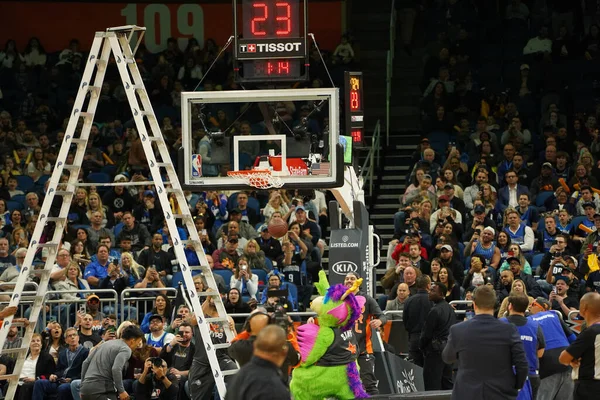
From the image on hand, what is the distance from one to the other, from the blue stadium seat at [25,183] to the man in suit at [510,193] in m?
9.29

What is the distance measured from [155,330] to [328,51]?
13216 millimetres

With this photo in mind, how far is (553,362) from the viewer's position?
14367mm

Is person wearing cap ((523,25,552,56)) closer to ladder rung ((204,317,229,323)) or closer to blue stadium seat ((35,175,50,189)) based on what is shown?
blue stadium seat ((35,175,50,189))

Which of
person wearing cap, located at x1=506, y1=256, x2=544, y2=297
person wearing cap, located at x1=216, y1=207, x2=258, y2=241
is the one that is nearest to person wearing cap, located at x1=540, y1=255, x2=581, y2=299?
person wearing cap, located at x1=506, y1=256, x2=544, y2=297

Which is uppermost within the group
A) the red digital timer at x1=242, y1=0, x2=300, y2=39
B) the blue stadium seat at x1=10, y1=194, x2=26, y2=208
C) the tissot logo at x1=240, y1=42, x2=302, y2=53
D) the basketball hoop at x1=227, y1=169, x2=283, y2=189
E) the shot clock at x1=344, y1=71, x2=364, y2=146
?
the red digital timer at x1=242, y1=0, x2=300, y2=39

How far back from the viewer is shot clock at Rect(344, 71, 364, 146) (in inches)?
762

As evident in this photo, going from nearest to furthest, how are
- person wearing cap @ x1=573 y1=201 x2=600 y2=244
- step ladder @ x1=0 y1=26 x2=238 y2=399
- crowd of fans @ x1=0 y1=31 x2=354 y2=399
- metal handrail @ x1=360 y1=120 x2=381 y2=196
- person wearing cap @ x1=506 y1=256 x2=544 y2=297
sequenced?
step ladder @ x1=0 y1=26 x2=238 y2=399, crowd of fans @ x1=0 y1=31 x2=354 y2=399, person wearing cap @ x1=506 y1=256 x2=544 y2=297, person wearing cap @ x1=573 y1=201 x2=600 y2=244, metal handrail @ x1=360 y1=120 x2=381 y2=196

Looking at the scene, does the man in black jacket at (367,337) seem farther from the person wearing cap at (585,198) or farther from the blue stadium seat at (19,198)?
the blue stadium seat at (19,198)

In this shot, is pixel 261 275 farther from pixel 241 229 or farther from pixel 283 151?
pixel 283 151

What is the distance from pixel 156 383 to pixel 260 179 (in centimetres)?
320

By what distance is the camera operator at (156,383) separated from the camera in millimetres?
17234

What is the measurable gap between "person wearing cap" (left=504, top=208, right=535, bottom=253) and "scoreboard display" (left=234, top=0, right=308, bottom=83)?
6294 millimetres

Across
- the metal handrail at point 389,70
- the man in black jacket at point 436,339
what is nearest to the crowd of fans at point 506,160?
the metal handrail at point 389,70

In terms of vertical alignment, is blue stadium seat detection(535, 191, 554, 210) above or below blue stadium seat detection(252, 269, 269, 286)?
above
